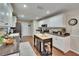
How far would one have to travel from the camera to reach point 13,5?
1.16m

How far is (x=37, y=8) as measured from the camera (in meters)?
1.19

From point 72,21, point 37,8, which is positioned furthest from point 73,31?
point 37,8

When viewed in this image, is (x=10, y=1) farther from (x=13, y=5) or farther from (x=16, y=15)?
(x=16, y=15)

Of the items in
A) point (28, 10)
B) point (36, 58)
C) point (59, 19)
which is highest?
point (28, 10)

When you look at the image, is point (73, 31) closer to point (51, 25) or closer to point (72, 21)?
point (72, 21)

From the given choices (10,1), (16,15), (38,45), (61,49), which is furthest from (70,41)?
(10,1)

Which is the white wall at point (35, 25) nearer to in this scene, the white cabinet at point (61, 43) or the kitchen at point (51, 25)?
the kitchen at point (51, 25)

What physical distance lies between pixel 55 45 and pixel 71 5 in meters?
0.61

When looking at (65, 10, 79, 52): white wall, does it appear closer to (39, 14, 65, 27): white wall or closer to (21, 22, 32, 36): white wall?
(39, 14, 65, 27): white wall

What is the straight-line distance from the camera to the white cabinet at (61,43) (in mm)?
1198

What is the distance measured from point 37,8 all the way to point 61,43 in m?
0.62

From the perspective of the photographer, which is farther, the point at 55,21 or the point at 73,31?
the point at 55,21

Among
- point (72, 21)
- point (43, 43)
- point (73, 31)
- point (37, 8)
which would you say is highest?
point (37, 8)

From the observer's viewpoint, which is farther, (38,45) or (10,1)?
(38,45)
